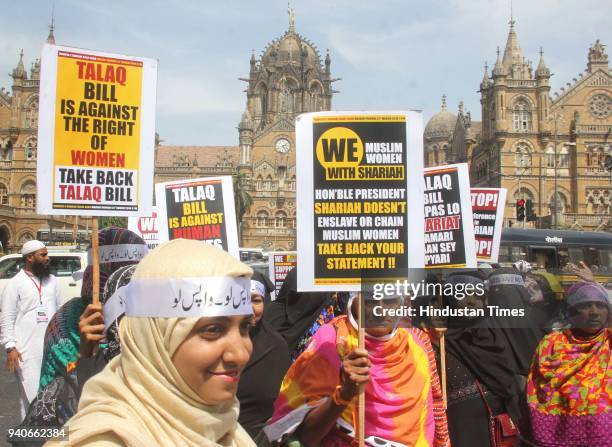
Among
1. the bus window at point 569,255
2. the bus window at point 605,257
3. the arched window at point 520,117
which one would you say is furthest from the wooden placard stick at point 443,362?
the arched window at point 520,117

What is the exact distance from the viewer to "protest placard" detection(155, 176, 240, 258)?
5820 millimetres

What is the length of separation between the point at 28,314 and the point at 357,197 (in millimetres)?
4181

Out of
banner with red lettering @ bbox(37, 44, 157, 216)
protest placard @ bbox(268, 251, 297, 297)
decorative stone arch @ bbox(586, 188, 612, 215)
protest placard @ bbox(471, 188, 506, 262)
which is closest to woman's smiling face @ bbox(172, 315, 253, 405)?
banner with red lettering @ bbox(37, 44, 157, 216)

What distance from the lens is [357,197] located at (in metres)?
3.39

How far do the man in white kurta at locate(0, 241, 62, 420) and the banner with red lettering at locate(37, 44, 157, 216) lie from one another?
2.91 meters

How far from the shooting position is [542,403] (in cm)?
398

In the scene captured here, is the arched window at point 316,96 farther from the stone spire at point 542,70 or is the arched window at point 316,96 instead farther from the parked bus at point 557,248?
the parked bus at point 557,248

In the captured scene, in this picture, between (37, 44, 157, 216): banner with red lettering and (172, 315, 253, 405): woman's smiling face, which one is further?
(37, 44, 157, 216): banner with red lettering

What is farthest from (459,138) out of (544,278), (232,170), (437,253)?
(437,253)

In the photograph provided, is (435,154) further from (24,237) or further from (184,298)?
(184,298)

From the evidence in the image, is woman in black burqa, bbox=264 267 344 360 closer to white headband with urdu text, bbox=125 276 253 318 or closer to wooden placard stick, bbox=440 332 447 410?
wooden placard stick, bbox=440 332 447 410

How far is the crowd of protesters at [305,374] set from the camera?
5.63 feet

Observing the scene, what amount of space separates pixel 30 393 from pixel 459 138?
203 ft

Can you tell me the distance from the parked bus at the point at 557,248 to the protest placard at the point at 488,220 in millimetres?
14104
